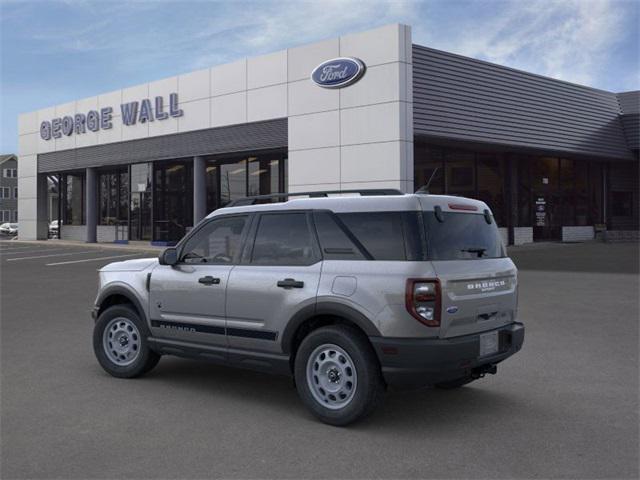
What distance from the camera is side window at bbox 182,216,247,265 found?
580 centimetres

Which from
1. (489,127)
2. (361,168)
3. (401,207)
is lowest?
(401,207)

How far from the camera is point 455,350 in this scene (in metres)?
4.66

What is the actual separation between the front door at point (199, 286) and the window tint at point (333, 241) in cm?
87

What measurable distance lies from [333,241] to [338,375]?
3.38ft

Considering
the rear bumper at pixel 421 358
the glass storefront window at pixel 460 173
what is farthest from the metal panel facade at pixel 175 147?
the rear bumper at pixel 421 358

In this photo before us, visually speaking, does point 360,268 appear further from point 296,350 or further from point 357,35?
point 357,35

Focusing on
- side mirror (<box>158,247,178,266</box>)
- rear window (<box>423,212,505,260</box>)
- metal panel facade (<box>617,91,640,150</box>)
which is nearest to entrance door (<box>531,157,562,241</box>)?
metal panel facade (<box>617,91,640,150</box>)

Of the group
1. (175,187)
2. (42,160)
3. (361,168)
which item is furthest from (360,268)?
(42,160)

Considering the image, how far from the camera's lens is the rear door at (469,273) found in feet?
A: 15.5

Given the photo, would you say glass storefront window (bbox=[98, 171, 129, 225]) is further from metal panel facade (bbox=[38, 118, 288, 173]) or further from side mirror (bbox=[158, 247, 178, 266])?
side mirror (bbox=[158, 247, 178, 266])

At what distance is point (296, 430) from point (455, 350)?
1.30 m

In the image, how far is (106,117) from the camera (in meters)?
31.8

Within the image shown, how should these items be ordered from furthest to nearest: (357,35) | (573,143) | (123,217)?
(123,217), (573,143), (357,35)

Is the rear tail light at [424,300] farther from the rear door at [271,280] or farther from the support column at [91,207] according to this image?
the support column at [91,207]
